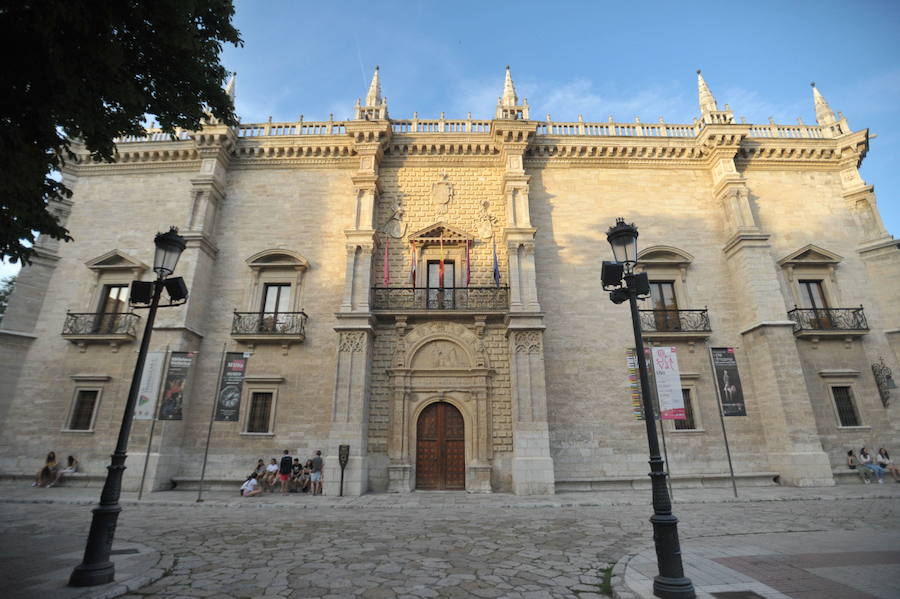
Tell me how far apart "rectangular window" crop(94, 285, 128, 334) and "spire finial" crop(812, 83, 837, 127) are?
3172 centimetres

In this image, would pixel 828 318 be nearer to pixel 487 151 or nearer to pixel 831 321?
pixel 831 321

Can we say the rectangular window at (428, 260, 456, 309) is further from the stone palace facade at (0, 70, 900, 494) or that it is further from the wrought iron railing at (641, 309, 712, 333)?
the wrought iron railing at (641, 309, 712, 333)

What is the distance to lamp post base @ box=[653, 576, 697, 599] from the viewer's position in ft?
14.9

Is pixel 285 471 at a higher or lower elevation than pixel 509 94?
lower

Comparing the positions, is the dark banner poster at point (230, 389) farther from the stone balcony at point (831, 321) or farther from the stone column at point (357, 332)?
the stone balcony at point (831, 321)

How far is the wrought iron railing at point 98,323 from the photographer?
55.2 feet

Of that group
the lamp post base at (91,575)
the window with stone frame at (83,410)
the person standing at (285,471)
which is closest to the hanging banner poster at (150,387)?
the window with stone frame at (83,410)

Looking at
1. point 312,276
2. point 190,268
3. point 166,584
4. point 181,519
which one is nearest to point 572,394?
point 312,276

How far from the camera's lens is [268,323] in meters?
17.2

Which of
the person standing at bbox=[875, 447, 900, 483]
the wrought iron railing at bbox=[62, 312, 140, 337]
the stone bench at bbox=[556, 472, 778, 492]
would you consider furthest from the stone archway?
the person standing at bbox=[875, 447, 900, 483]

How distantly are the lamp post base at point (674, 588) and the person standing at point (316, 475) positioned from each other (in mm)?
12147

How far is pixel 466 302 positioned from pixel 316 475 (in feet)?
26.9

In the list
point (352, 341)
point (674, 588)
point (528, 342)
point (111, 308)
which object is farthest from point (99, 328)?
point (674, 588)

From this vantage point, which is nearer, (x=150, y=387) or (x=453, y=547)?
(x=453, y=547)
